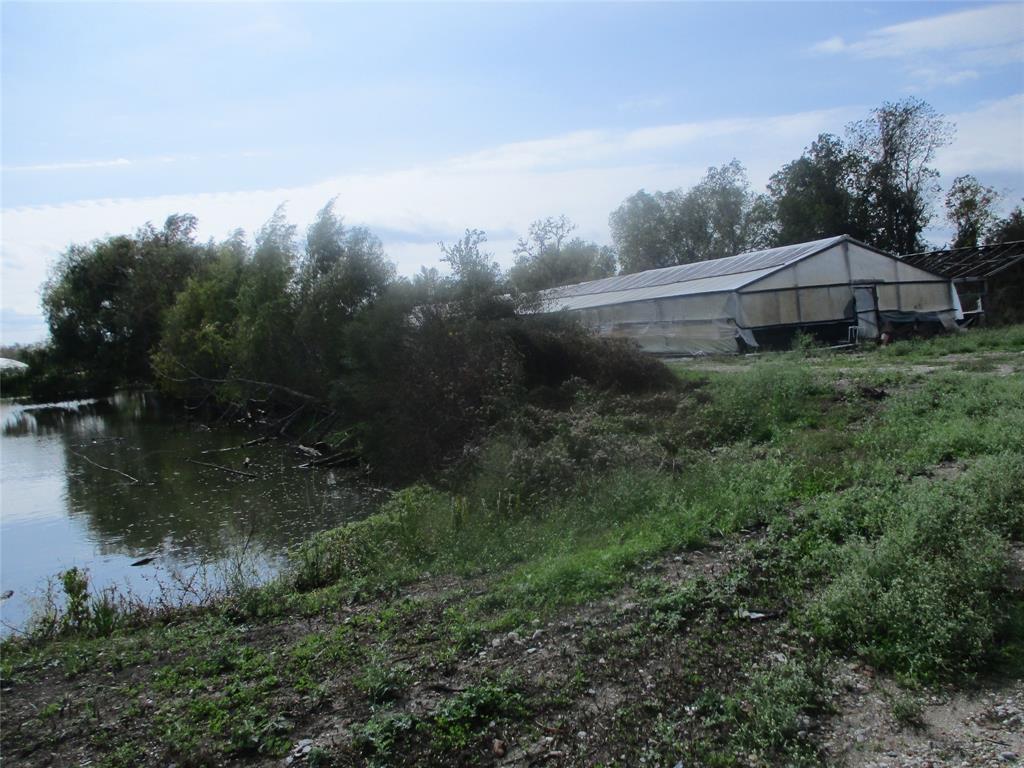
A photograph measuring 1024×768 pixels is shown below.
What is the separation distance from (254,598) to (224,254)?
33.5 meters

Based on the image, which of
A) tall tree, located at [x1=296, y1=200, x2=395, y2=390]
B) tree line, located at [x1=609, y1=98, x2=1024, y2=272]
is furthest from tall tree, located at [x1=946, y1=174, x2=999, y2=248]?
tall tree, located at [x1=296, y1=200, x2=395, y2=390]

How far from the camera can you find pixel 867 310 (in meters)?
25.2

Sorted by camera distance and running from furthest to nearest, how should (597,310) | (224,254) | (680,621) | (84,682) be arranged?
(224,254) < (597,310) < (84,682) < (680,621)

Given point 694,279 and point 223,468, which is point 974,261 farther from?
point 223,468

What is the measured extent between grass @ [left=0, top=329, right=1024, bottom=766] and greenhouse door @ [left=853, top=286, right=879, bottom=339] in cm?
1342

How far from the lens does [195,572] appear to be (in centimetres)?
1158

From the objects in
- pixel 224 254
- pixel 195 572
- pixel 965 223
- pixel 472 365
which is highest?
pixel 224 254

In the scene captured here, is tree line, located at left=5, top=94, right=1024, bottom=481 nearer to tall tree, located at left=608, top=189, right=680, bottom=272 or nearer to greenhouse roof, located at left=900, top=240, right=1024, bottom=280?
tall tree, located at left=608, top=189, right=680, bottom=272

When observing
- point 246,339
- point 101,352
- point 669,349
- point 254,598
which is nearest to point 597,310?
point 669,349

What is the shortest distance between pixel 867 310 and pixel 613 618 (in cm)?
2220

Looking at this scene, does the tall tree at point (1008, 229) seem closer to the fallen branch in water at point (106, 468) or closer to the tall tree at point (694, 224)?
the tall tree at point (694, 224)

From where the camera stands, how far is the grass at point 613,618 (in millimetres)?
4820

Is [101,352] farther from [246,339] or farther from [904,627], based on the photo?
[904,627]

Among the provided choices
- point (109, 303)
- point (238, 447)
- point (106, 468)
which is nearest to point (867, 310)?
point (238, 447)
